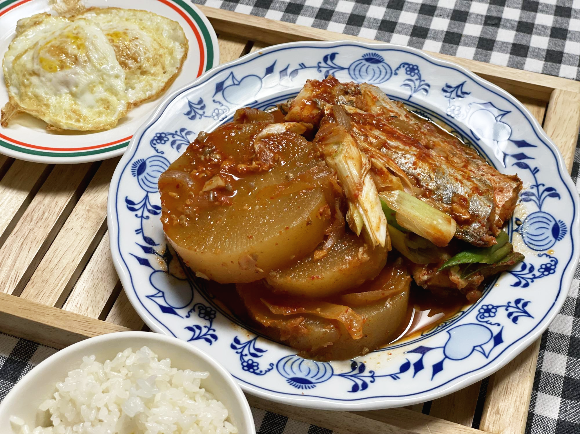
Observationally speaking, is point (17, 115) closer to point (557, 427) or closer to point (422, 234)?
point (422, 234)

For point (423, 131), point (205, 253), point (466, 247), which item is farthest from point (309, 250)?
point (423, 131)

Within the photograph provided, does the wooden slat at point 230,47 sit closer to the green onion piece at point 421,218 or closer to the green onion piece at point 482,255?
the green onion piece at point 421,218

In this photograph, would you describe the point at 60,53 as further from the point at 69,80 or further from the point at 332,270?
the point at 332,270

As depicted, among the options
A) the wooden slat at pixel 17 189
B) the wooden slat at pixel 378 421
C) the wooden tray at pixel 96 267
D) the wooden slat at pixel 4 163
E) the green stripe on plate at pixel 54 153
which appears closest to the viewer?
the wooden slat at pixel 378 421

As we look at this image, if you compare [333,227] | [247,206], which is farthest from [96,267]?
[333,227]

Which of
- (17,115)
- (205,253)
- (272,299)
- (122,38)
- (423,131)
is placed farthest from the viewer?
(122,38)

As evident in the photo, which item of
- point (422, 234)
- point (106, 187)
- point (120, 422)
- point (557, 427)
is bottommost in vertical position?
point (557, 427)

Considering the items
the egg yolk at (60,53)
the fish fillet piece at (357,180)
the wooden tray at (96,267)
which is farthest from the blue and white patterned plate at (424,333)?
the egg yolk at (60,53)
